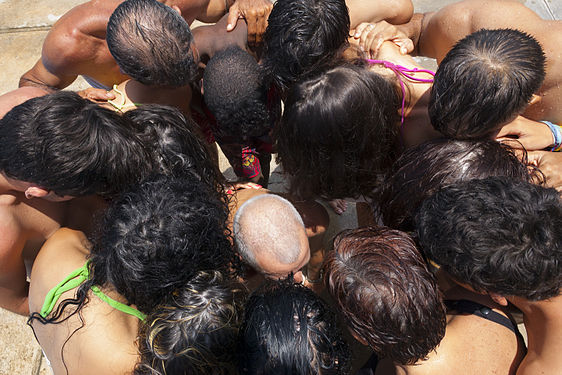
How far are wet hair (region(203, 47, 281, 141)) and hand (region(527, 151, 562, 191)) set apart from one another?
1263 millimetres

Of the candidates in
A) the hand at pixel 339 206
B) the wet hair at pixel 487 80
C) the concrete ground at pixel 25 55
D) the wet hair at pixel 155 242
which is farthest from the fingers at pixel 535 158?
the wet hair at pixel 155 242

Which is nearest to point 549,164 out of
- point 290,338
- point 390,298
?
point 390,298

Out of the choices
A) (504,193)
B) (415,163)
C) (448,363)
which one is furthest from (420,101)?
(448,363)

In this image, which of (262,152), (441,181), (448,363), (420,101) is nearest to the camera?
(448,363)

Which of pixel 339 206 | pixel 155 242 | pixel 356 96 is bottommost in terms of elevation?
pixel 339 206

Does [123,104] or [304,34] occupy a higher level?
[304,34]

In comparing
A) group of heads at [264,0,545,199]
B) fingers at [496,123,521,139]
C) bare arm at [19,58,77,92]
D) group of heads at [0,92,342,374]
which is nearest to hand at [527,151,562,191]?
fingers at [496,123,521,139]

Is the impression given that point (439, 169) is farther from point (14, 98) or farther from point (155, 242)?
point (14, 98)

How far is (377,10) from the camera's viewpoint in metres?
1.92

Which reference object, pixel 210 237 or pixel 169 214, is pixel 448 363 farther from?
pixel 169 214

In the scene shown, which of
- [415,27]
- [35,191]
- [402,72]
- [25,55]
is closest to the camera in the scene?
[35,191]

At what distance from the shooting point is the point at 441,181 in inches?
50.1

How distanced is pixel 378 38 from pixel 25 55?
369cm

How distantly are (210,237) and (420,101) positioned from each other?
114 cm
